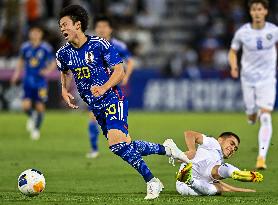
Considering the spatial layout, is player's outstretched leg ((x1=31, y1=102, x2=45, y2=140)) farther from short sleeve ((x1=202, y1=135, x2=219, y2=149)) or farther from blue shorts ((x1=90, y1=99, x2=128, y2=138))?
blue shorts ((x1=90, y1=99, x2=128, y2=138))

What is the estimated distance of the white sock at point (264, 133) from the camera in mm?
14312

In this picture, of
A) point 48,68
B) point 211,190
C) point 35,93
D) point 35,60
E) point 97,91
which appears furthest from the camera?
point 35,93

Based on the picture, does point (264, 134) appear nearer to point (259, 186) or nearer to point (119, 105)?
point (259, 186)

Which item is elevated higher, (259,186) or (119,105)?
(119,105)

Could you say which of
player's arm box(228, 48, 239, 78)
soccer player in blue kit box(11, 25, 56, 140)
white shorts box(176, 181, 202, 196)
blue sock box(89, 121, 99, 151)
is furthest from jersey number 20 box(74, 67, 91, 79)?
soccer player in blue kit box(11, 25, 56, 140)

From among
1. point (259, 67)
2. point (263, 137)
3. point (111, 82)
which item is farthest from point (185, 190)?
point (259, 67)

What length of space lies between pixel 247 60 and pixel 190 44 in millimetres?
18218

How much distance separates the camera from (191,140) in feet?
36.4

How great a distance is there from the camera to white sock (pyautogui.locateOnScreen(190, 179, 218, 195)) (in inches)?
430

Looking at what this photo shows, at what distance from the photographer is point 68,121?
88.9 feet

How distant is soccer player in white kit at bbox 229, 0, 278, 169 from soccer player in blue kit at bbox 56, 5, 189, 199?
162 inches

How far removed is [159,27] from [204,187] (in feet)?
78.6

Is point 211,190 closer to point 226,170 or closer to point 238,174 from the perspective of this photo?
point 226,170

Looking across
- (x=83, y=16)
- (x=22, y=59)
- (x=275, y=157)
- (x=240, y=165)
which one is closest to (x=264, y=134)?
(x=240, y=165)
